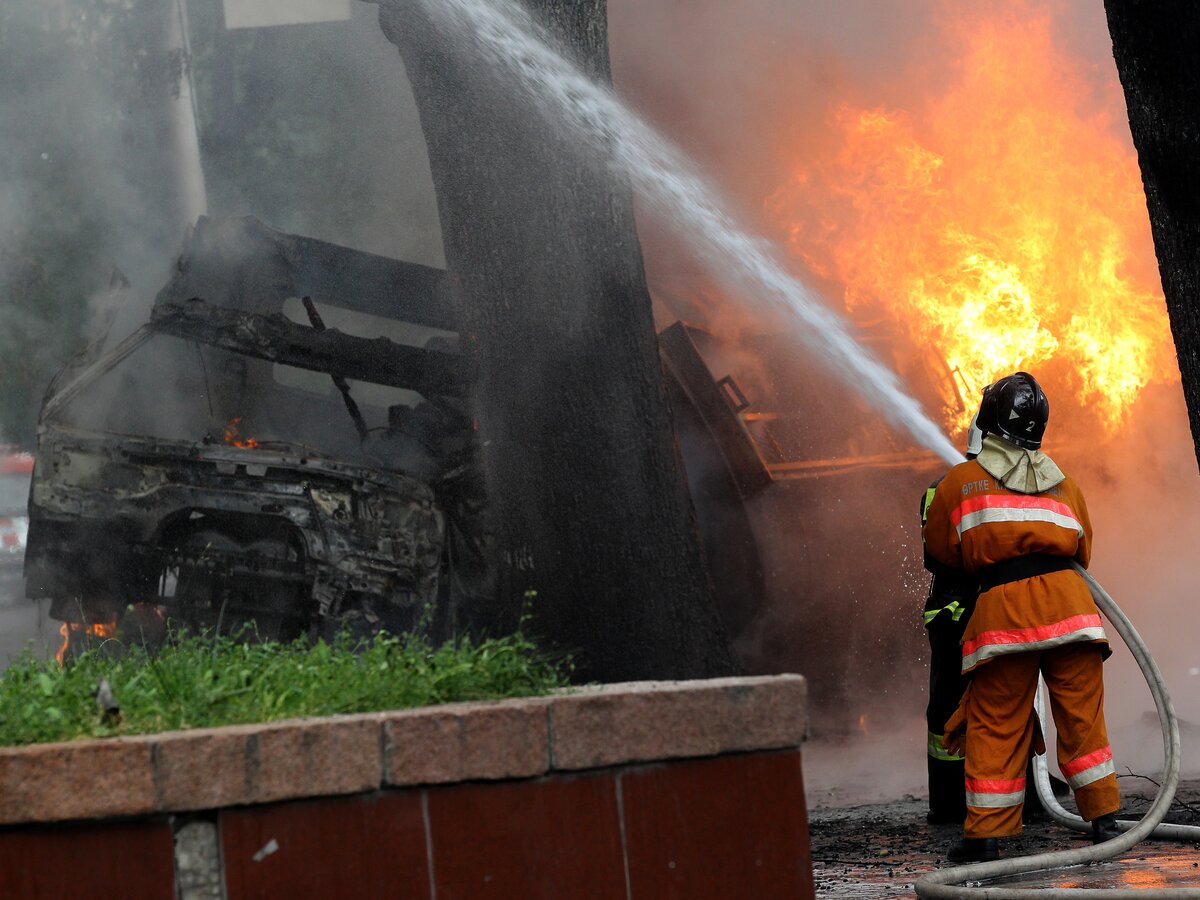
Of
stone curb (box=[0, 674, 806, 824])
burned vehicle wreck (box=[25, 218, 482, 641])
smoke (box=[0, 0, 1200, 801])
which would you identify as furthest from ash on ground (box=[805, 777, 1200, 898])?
smoke (box=[0, 0, 1200, 801])

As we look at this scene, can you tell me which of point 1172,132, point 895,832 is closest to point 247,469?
point 895,832

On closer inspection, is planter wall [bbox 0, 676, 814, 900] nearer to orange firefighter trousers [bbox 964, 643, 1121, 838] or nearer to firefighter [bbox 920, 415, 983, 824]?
orange firefighter trousers [bbox 964, 643, 1121, 838]

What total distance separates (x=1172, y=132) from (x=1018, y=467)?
1.03 metres

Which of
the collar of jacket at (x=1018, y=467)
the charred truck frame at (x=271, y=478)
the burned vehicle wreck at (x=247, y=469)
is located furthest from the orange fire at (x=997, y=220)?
the collar of jacket at (x=1018, y=467)

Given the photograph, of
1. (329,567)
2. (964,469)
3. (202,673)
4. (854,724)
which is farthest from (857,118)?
(202,673)

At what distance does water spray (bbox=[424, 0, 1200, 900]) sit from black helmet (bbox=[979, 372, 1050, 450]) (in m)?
0.44

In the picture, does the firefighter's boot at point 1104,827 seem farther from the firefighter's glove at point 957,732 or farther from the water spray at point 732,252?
the firefighter's glove at point 957,732

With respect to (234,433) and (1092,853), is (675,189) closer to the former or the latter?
(234,433)

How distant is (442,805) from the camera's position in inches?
84.2

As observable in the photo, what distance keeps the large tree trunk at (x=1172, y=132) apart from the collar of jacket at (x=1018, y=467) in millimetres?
460

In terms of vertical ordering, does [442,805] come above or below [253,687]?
below

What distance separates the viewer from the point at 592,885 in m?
2.17

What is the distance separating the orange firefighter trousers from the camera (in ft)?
12.8

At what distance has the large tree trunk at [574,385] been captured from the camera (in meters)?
5.31
